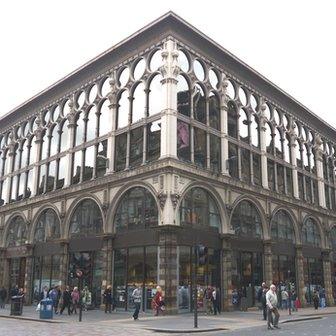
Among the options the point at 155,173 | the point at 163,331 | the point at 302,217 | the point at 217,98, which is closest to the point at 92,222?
the point at 155,173

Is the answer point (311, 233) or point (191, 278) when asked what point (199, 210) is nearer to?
point (191, 278)

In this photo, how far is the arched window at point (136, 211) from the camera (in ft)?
101

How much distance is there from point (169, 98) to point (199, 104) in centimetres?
354

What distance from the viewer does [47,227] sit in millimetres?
40281

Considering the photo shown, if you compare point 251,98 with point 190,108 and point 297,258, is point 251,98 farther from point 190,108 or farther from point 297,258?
point 297,258

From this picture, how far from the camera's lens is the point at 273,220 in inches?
A: 1559

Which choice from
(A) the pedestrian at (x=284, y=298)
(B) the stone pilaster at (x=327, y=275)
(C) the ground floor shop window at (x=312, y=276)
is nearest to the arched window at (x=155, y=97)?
(A) the pedestrian at (x=284, y=298)

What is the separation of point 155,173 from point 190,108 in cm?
583

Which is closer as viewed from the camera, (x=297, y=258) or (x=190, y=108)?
(x=190, y=108)

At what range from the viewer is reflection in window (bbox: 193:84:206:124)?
34.0 m

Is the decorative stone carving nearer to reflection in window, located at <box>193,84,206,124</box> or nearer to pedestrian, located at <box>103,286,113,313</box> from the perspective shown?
pedestrian, located at <box>103,286,113,313</box>

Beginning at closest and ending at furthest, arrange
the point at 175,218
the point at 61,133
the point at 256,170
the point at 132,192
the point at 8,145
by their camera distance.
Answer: the point at 175,218 → the point at 132,192 → the point at 256,170 → the point at 61,133 → the point at 8,145

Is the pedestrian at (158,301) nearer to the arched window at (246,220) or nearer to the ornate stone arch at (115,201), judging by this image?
the ornate stone arch at (115,201)

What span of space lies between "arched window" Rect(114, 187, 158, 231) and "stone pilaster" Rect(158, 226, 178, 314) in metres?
1.49
